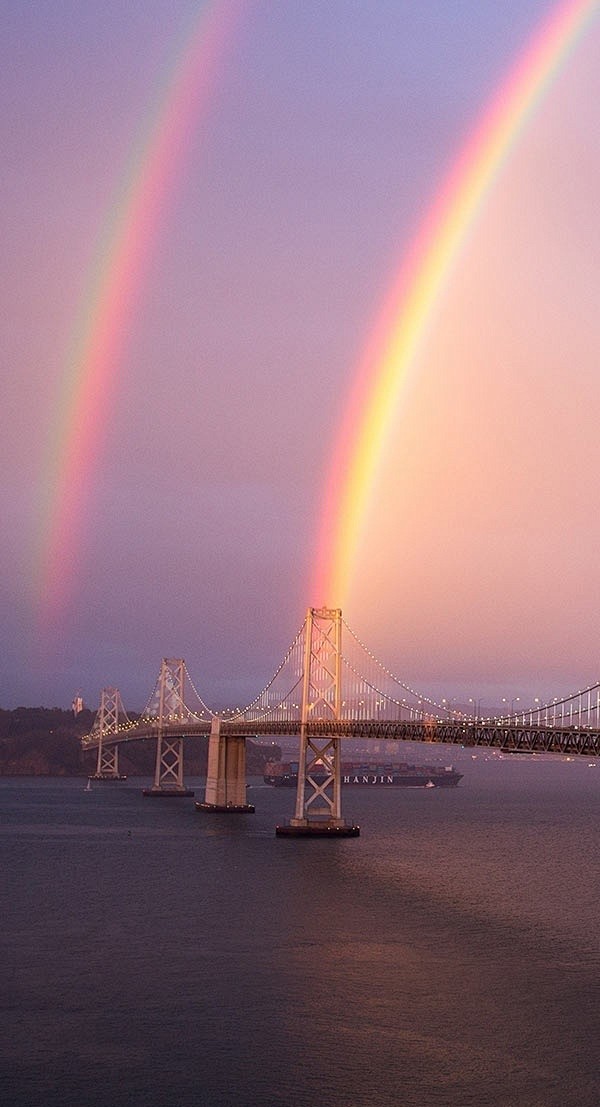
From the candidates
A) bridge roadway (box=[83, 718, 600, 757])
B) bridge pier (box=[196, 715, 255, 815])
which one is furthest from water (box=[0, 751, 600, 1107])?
bridge pier (box=[196, 715, 255, 815])

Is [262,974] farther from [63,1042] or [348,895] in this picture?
[348,895]

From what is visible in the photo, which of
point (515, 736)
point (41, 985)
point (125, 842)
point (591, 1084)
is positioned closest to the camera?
point (591, 1084)

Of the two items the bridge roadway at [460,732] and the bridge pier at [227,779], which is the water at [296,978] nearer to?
the bridge roadway at [460,732]

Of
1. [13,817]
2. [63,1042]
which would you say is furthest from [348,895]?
[13,817]

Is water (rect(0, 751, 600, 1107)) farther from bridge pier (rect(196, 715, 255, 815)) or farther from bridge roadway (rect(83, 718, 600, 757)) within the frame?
bridge pier (rect(196, 715, 255, 815))

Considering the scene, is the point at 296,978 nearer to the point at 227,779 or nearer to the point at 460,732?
the point at 460,732

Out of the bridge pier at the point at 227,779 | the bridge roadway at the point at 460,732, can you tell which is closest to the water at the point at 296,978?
the bridge roadway at the point at 460,732
